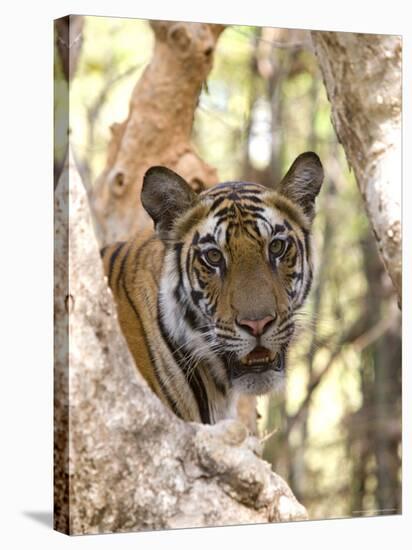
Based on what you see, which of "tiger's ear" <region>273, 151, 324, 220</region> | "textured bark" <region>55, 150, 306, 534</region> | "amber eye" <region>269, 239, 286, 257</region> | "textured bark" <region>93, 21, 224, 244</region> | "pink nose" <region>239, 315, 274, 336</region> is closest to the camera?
"textured bark" <region>55, 150, 306, 534</region>

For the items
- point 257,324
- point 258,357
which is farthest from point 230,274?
point 258,357

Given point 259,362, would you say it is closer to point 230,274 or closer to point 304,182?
point 230,274

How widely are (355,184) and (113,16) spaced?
138 cm

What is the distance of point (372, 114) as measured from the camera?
5.98 meters

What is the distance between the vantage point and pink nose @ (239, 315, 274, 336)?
537cm

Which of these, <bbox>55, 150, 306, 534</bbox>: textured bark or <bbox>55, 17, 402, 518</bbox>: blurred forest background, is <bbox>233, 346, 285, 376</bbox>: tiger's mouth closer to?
<bbox>55, 17, 402, 518</bbox>: blurred forest background

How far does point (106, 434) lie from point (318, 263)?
4.21 ft

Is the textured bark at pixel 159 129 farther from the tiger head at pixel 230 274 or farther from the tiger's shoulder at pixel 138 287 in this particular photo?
the tiger head at pixel 230 274

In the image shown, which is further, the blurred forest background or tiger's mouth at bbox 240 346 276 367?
the blurred forest background

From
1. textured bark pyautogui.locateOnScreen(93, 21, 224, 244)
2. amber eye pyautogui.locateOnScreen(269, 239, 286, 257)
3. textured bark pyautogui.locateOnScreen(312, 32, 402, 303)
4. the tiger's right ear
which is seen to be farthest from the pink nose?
textured bark pyautogui.locateOnScreen(312, 32, 402, 303)

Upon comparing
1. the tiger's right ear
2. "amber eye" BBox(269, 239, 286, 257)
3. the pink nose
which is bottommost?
the pink nose

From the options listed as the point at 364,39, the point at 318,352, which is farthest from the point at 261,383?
the point at 364,39

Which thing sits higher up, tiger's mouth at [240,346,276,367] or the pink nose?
the pink nose

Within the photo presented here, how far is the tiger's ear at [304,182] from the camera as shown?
566 centimetres
